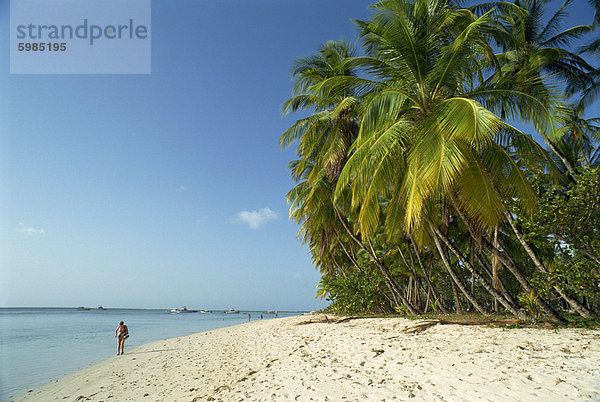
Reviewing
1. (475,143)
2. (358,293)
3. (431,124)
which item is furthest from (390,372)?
(358,293)

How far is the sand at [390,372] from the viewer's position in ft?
13.7

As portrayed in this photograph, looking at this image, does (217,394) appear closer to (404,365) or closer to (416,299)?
(404,365)

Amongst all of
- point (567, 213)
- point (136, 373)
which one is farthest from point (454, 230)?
point (136, 373)

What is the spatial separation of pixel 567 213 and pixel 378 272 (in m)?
11.1

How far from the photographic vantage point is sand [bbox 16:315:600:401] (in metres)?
4.17

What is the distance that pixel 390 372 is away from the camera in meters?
5.23

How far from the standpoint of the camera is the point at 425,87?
8.19m

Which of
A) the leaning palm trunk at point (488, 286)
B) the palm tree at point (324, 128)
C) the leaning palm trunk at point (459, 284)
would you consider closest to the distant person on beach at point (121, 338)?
the palm tree at point (324, 128)

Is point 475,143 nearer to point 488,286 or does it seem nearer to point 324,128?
point 488,286

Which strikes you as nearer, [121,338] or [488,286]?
[488,286]

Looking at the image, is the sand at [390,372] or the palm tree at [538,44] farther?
the palm tree at [538,44]

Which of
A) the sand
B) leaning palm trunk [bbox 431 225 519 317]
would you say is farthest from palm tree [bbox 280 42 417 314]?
the sand

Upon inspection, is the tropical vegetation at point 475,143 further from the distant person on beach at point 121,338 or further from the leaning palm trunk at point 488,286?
the distant person on beach at point 121,338

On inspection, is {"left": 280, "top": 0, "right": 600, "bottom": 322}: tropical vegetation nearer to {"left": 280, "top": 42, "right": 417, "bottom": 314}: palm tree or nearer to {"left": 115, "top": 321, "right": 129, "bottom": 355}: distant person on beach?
{"left": 280, "top": 42, "right": 417, "bottom": 314}: palm tree
